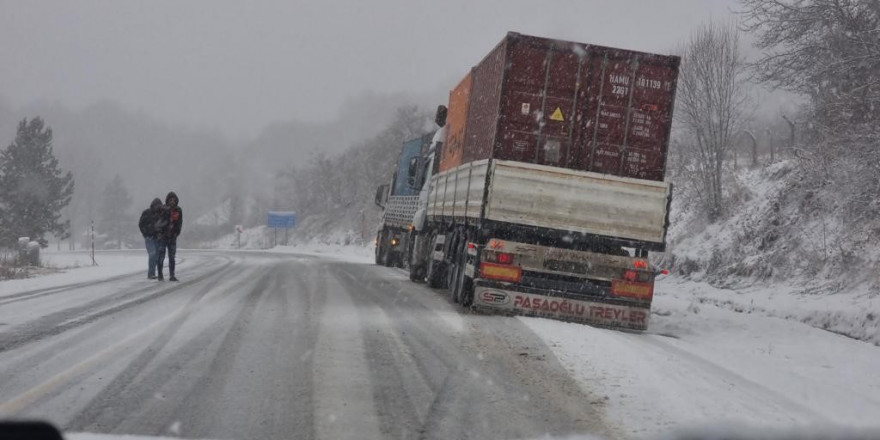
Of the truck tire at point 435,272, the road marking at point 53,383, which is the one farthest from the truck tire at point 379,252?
the road marking at point 53,383

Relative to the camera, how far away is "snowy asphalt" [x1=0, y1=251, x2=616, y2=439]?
4.43 meters

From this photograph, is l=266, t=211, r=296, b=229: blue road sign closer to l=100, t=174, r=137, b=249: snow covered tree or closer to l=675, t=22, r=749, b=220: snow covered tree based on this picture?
l=675, t=22, r=749, b=220: snow covered tree

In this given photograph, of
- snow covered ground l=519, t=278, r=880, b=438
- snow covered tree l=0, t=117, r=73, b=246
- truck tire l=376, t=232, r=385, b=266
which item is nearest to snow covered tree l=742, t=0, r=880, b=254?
Result: snow covered ground l=519, t=278, r=880, b=438

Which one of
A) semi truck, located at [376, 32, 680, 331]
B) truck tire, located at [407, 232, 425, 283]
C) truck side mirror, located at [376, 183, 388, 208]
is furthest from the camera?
truck side mirror, located at [376, 183, 388, 208]

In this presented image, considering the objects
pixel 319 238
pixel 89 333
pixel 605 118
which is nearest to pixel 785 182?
pixel 605 118

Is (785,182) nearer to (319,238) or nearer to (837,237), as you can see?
(837,237)

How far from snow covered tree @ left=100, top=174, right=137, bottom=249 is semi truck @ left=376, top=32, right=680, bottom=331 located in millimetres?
131461

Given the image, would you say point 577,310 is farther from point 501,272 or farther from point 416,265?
point 416,265

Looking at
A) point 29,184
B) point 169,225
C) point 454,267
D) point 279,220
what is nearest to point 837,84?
point 454,267

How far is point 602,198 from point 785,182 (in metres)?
9.66

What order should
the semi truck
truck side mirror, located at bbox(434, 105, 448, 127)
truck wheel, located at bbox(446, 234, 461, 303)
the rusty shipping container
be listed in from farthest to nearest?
truck side mirror, located at bbox(434, 105, 448, 127) → truck wheel, located at bbox(446, 234, 461, 303) → the rusty shipping container → the semi truck

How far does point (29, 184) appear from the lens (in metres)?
59.5

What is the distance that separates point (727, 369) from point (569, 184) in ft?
11.8

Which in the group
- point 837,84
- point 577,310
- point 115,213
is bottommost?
point 115,213
